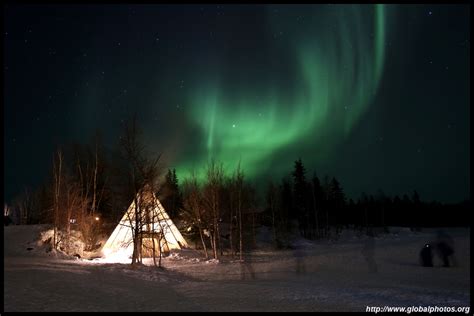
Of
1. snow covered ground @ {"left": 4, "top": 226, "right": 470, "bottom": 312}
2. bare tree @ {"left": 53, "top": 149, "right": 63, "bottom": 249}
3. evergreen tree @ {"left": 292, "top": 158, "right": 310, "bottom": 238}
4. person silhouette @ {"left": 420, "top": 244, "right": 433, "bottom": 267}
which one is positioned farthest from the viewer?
evergreen tree @ {"left": 292, "top": 158, "right": 310, "bottom": 238}

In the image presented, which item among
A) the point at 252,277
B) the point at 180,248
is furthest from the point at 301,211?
the point at 252,277

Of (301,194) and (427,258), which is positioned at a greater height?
(301,194)

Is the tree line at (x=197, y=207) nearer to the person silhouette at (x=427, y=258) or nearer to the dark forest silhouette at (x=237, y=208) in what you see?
the dark forest silhouette at (x=237, y=208)

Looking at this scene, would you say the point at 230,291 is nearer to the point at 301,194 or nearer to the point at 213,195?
the point at 213,195

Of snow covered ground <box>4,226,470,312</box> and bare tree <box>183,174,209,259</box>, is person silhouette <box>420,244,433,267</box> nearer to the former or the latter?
Answer: snow covered ground <box>4,226,470,312</box>

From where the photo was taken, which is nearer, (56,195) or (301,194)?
(56,195)

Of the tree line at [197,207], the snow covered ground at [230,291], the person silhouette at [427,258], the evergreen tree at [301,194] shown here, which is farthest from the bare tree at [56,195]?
the evergreen tree at [301,194]

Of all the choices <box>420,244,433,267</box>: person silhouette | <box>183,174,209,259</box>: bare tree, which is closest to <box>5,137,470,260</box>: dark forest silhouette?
<box>183,174,209,259</box>: bare tree

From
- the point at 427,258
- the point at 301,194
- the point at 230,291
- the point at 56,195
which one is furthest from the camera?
the point at 301,194

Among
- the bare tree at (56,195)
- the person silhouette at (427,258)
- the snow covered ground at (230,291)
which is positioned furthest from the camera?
the bare tree at (56,195)

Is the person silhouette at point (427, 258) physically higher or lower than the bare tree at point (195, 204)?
lower

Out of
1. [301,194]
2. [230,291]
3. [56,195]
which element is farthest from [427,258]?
[301,194]

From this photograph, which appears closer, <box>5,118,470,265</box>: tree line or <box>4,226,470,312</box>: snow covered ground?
<box>4,226,470,312</box>: snow covered ground

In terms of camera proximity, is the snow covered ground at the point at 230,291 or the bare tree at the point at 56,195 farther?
the bare tree at the point at 56,195
